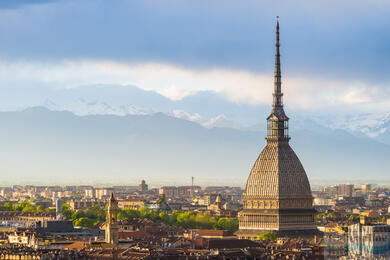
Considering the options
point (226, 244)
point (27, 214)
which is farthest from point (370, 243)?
point (27, 214)

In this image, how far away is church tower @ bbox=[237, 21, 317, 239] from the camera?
118125 millimetres

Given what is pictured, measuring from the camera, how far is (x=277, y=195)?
118812 millimetres

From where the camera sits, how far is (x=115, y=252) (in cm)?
8281

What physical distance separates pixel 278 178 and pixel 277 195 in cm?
155

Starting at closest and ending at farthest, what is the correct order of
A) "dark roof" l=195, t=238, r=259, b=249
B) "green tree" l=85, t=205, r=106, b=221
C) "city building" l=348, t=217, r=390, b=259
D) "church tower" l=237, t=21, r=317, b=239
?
"city building" l=348, t=217, r=390, b=259 < "dark roof" l=195, t=238, r=259, b=249 < "church tower" l=237, t=21, r=317, b=239 < "green tree" l=85, t=205, r=106, b=221

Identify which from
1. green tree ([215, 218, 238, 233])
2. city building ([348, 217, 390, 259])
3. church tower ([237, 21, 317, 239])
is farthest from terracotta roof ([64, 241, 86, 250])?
green tree ([215, 218, 238, 233])

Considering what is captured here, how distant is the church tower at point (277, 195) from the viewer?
11812 cm

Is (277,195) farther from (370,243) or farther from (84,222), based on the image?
(370,243)

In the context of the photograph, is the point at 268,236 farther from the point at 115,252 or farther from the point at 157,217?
the point at 157,217

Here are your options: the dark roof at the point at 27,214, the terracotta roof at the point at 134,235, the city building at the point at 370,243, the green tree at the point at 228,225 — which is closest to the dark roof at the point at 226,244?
the terracotta roof at the point at 134,235

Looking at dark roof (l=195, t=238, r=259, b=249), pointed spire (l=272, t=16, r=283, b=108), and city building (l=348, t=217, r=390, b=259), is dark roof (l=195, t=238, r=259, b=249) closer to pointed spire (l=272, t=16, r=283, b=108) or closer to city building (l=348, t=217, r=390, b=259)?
city building (l=348, t=217, r=390, b=259)

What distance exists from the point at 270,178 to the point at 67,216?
43.9m

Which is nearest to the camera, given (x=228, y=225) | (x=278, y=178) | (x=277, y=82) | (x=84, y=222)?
(x=278, y=178)

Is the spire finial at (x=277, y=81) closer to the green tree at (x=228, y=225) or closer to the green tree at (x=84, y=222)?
the green tree at (x=228, y=225)
